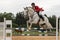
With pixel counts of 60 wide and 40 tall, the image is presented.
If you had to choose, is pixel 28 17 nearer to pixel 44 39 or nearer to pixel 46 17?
pixel 46 17

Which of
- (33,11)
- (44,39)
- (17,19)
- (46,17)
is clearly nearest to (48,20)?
(46,17)

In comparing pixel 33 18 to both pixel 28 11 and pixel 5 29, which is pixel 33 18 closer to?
pixel 28 11

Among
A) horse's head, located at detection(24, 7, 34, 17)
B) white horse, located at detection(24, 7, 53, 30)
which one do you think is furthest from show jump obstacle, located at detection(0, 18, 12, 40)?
horse's head, located at detection(24, 7, 34, 17)

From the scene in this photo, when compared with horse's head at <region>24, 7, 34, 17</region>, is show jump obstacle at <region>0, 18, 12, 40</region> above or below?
Answer: below

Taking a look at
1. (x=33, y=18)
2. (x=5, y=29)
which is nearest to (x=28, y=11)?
(x=33, y=18)

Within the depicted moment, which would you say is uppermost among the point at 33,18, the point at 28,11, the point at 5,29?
the point at 28,11

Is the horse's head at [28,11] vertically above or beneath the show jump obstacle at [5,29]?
above

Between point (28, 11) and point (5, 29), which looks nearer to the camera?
point (5, 29)

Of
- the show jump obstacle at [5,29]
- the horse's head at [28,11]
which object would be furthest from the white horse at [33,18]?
the show jump obstacle at [5,29]

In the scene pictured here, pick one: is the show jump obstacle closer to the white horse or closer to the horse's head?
the white horse

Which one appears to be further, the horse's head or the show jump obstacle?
the horse's head

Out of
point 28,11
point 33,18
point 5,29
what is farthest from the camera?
point 33,18

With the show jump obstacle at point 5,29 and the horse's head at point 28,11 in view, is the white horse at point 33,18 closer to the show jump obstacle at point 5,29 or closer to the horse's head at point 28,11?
the horse's head at point 28,11

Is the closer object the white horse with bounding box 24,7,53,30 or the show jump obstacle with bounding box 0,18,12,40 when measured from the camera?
the show jump obstacle with bounding box 0,18,12,40
